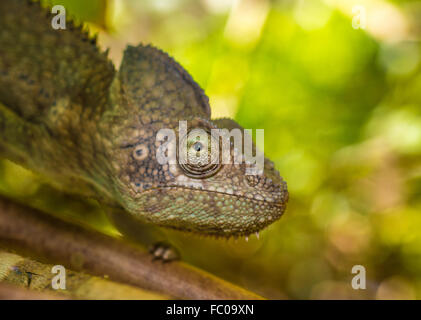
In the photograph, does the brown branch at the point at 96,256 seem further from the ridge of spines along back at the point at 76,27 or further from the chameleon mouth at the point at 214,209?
the ridge of spines along back at the point at 76,27

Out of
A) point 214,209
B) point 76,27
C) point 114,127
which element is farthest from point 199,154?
point 76,27

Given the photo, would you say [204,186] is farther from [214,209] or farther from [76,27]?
[76,27]

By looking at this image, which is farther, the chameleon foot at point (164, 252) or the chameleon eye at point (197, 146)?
the chameleon foot at point (164, 252)

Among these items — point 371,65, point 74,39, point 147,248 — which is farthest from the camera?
point 371,65

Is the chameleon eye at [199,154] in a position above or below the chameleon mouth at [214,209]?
above

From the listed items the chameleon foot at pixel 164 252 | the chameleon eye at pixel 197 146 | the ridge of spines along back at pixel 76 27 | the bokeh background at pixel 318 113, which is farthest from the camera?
the bokeh background at pixel 318 113

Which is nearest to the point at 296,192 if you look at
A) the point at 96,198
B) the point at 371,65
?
the point at 371,65

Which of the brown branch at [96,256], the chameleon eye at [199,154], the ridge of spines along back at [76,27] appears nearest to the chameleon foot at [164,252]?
the brown branch at [96,256]

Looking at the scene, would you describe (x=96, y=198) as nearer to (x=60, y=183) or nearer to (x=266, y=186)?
(x=60, y=183)

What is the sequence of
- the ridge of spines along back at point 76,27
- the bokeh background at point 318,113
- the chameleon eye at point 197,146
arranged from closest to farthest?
the chameleon eye at point 197,146
the ridge of spines along back at point 76,27
the bokeh background at point 318,113
